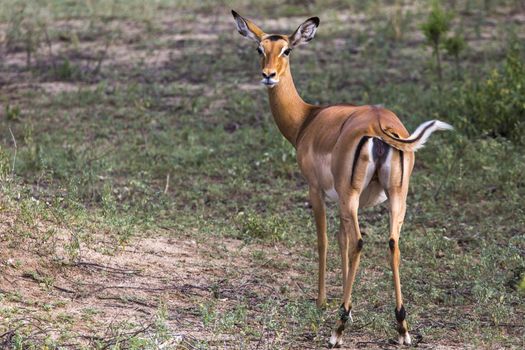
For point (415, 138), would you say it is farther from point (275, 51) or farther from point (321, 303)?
point (275, 51)

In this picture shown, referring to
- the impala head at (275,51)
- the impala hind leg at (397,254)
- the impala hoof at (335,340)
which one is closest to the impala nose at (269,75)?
the impala head at (275,51)

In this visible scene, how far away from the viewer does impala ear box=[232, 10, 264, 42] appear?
259 inches

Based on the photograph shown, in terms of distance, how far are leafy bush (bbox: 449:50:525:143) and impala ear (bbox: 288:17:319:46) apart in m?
2.38

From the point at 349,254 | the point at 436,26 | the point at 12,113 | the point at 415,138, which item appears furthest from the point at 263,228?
the point at 436,26

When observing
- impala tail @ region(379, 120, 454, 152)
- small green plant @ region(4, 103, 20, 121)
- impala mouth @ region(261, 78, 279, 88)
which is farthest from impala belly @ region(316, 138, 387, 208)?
small green plant @ region(4, 103, 20, 121)

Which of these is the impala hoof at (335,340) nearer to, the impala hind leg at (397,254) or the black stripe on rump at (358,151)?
the impala hind leg at (397,254)

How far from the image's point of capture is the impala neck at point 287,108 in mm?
6289

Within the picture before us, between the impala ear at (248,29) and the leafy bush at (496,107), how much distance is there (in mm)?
2593

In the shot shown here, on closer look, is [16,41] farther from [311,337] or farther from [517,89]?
[311,337]

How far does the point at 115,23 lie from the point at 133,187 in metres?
5.64

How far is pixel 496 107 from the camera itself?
341 inches

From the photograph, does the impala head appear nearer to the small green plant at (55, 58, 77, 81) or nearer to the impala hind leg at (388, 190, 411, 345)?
the impala hind leg at (388, 190, 411, 345)

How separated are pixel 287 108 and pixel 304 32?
1.87ft

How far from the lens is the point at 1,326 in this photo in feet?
16.2
